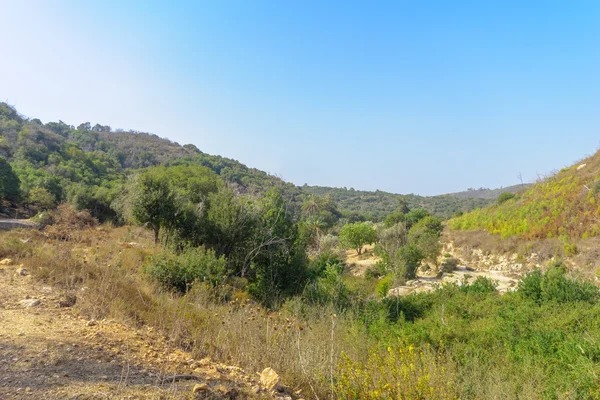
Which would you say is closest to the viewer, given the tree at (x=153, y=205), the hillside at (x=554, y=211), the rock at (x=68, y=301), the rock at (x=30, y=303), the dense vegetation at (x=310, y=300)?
the dense vegetation at (x=310, y=300)

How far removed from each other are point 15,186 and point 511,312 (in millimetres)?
32475

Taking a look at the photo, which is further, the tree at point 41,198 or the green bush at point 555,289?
the tree at point 41,198

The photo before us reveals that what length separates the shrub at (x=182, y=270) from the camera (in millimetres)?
8117

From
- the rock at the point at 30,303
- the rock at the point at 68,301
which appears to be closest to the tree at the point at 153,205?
the rock at the point at 68,301

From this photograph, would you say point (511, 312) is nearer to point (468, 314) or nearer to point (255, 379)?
point (468, 314)

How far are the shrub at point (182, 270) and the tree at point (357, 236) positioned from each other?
2261 cm

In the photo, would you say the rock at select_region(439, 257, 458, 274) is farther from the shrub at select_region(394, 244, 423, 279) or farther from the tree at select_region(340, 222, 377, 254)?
the tree at select_region(340, 222, 377, 254)

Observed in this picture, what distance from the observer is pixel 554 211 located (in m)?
24.1

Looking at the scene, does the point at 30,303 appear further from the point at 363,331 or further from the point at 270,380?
→ the point at 363,331

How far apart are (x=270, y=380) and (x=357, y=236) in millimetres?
28386

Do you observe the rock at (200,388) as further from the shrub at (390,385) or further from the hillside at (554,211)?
the hillside at (554,211)

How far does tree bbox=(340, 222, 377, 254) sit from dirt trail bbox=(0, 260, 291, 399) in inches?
1077

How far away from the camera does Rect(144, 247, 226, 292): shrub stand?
320 inches

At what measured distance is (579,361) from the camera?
192 inches
